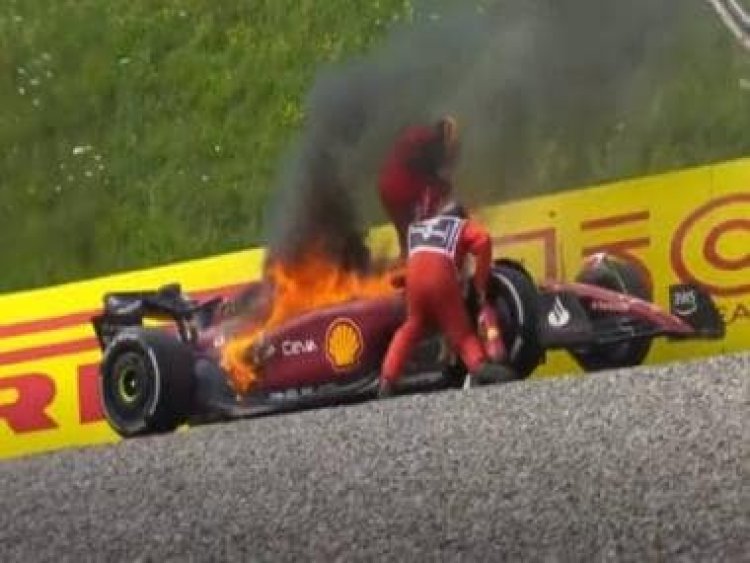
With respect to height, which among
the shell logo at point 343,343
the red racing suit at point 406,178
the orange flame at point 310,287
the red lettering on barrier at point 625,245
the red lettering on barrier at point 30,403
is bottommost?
the red lettering on barrier at point 30,403

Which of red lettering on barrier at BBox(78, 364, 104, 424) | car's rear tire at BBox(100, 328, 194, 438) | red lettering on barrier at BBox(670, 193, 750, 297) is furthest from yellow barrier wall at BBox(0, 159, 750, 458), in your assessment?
red lettering on barrier at BBox(78, 364, 104, 424)

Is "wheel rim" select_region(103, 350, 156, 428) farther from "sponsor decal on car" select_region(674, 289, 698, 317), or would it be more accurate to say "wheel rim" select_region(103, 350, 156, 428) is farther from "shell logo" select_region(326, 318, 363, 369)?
"sponsor decal on car" select_region(674, 289, 698, 317)

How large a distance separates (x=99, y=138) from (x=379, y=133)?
74cm

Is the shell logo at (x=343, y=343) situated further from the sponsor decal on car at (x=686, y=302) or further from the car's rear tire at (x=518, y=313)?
the sponsor decal on car at (x=686, y=302)

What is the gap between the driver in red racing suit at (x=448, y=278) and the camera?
5.16 m

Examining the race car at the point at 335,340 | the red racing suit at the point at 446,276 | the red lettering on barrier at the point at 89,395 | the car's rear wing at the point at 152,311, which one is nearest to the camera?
the race car at the point at 335,340

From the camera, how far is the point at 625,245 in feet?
16.5

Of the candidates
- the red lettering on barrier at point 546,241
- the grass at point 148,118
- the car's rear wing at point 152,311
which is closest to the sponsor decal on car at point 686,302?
the red lettering on barrier at point 546,241

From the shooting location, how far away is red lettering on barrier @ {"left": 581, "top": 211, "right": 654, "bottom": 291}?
5000mm

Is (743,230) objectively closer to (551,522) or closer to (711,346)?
(711,346)

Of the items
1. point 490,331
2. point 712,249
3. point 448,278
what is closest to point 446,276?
point 448,278

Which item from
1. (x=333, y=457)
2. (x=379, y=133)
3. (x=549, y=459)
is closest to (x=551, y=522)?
(x=549, y=459)

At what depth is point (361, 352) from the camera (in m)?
5.33

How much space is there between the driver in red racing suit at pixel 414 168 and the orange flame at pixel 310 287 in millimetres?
120
